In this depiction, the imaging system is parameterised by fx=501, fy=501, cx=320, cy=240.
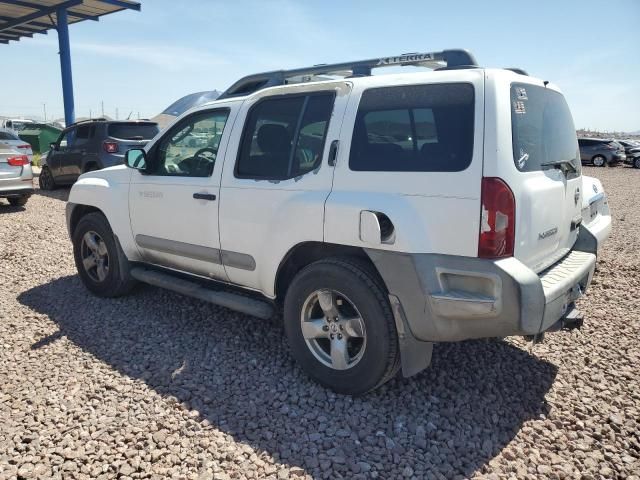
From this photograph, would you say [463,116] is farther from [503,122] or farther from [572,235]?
[572,235]

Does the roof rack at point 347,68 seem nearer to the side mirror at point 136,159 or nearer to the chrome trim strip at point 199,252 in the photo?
Answer: the side mirror at point 136,159

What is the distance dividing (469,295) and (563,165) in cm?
120

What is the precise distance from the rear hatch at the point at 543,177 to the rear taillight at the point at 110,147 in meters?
Result: 9.68

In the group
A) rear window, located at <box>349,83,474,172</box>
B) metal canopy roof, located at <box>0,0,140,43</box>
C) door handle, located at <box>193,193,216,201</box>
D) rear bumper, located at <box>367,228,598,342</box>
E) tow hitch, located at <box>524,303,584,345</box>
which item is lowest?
tow hitch, located at <box>524,303,584,345</box>

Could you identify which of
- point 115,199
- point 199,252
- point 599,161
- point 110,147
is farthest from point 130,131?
point 599,161

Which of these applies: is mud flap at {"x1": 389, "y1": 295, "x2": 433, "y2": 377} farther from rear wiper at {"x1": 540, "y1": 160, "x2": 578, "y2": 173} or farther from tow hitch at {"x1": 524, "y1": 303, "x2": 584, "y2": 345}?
rear wiper at {"x1": 540, "y1": 160, "x2": 578, "y2": 173}

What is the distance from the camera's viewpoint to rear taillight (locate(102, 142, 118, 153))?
1090 cm

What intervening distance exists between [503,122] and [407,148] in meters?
0.53

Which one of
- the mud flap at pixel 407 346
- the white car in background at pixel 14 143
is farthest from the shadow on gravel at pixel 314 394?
the white car in background at pixel 14 143

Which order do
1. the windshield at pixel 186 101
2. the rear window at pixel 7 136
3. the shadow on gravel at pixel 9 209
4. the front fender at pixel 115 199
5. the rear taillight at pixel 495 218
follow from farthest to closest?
the windshield at pixel 186 101, the shadow on gravel at pixel 9 209, the rear window at pixel 7 136, the front fender at pixel 115 199, the rear taillight at pixel 495 218

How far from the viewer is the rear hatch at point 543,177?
272 cm

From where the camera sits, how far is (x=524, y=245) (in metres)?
2.73

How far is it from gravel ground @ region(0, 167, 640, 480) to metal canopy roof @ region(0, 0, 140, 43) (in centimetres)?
1375

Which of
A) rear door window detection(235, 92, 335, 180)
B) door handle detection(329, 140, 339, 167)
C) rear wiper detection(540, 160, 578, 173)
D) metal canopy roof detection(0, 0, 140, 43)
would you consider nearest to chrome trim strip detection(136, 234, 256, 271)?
rear door window detection(235, 92, 335, 180)
